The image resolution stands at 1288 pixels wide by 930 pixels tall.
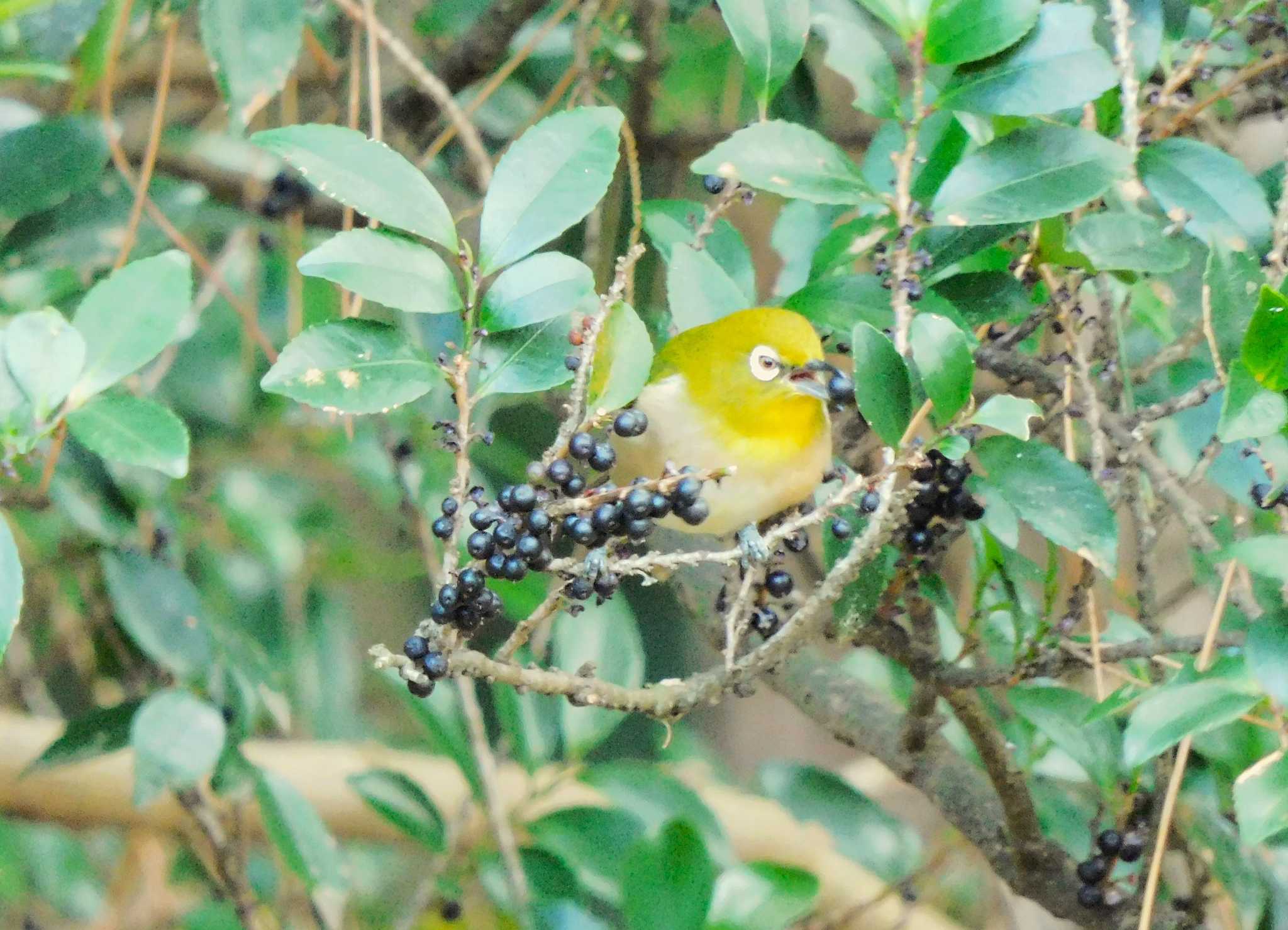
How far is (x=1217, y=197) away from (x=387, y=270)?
786 mm

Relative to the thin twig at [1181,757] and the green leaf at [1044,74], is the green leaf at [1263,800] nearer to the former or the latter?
the thin twig at [1181,757]

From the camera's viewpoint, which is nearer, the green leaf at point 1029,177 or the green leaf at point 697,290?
the green leaf at point 1029,177

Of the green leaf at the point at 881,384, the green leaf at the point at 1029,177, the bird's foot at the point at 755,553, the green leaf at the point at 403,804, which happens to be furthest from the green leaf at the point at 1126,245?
the green leaf at the point at 403,804

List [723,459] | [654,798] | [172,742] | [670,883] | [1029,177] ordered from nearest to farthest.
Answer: [1029,177]
[723,459]
[670,883]
[172,742]
[654,798]

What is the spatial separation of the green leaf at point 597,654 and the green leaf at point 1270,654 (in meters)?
1.04

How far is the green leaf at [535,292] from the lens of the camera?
1007 mm

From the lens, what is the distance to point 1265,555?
951mm

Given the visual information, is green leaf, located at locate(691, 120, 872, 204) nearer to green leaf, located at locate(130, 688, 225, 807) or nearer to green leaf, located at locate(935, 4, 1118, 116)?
green leaf, located at locate(935, 4, 1118, 116)

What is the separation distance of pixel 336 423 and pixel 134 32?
734 millimetres

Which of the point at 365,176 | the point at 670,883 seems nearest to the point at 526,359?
the point at 365,176

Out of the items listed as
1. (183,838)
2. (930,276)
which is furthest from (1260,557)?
(183,838)

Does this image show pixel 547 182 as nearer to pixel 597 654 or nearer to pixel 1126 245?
pixel 1126 245

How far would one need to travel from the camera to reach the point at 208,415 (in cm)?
241

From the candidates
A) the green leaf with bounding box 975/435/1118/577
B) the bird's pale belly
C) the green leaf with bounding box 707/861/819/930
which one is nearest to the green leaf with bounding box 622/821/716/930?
the green leaf with bounding box 707/861/819/930
